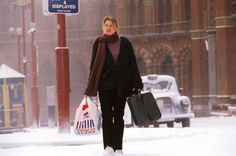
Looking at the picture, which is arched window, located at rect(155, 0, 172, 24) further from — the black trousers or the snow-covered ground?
the black trousers

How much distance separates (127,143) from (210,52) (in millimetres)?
31139

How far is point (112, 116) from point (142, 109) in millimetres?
389

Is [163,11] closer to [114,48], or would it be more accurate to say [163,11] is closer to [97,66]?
[114,48]

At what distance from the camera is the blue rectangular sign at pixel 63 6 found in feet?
41.0

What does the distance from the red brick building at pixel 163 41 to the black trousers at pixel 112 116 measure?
27.8 metres

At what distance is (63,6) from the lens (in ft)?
41.3

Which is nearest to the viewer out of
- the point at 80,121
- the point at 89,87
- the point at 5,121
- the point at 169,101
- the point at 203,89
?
the point at 89,87

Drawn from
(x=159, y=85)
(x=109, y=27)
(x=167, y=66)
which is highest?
(x=109, y=27)

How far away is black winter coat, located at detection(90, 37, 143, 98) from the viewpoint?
7504mm

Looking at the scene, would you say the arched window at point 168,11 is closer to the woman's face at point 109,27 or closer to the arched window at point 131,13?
the arched window at point 131,13

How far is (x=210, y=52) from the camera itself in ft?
133

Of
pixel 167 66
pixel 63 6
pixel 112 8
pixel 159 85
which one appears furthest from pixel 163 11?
pixel 63 6

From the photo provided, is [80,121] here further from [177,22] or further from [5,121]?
[177,22]

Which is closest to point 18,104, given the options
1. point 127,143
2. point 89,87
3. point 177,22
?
point 127,143
